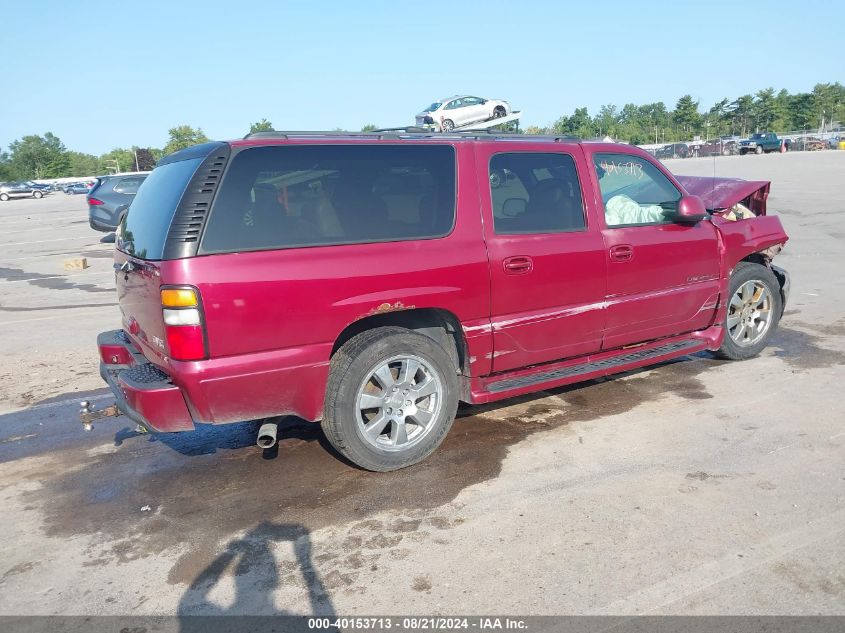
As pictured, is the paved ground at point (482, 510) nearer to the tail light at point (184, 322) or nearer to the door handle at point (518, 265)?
the tail light at point (184, 322)

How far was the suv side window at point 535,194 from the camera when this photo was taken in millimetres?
4418

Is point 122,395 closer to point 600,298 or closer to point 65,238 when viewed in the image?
point 600,298

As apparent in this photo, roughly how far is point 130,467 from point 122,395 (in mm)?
750

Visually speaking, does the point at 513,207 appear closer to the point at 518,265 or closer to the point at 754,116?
the point at 518,265

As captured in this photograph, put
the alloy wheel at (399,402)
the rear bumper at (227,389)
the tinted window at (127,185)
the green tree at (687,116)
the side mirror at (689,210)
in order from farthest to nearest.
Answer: the green tree at (687,116) < the tinted window at (127,185) < the side mirror at (689,210) < the alloy wheel at (399,402) < the rear bumper at (227,389)

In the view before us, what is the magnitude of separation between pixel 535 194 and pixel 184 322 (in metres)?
2.42

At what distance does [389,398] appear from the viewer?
160 inches

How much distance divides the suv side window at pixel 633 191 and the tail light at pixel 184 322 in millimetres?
2869

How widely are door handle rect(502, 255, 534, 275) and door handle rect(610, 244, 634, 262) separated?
0.72m

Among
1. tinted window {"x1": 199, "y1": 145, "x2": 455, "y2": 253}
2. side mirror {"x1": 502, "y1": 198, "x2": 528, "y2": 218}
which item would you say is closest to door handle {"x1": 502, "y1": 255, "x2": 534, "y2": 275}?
side mirror {"x1": 502, "y1": 198, "x2": 528, "y2": 218}

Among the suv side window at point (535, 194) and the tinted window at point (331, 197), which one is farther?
the suv side window at point (535, 194)

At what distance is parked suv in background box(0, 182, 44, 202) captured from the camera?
54875mm

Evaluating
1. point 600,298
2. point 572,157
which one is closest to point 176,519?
point 600,298

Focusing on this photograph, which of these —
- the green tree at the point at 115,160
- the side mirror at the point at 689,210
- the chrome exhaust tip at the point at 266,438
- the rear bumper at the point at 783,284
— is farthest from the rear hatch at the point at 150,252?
the green tree at the point at 115,160
